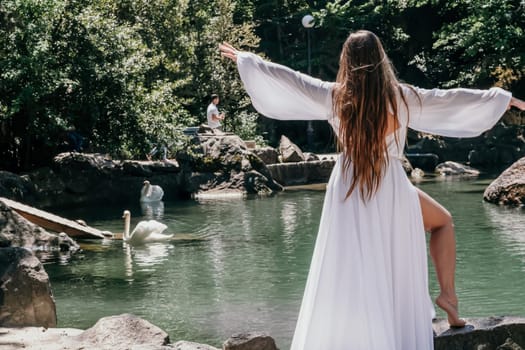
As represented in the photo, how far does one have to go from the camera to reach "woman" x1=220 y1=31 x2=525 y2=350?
431 cm

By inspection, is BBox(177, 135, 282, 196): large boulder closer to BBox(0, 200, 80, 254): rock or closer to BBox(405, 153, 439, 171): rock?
BBox(405, 153, 439, 171): rock

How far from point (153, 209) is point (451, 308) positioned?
14.8 metres

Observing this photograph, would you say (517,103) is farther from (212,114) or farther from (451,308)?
(212,114)

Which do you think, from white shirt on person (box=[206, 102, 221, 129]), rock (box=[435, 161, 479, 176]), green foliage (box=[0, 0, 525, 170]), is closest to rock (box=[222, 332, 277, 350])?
green foliage (box=[0, 0, 525, 170])

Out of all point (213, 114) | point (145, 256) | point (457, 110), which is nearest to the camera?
point (457, 110)

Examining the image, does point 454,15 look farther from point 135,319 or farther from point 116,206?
point 135,319

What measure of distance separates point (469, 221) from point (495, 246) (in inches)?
116

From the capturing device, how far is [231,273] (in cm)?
1127

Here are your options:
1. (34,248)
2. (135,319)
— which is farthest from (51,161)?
(135,319)

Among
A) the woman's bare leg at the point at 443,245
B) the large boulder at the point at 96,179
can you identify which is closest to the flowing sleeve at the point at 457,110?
the woman's bare leg at the point at 443,245

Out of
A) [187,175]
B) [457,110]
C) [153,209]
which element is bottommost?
[153,209]

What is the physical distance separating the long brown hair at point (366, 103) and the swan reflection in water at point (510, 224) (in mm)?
7659

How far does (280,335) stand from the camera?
7.92 metres

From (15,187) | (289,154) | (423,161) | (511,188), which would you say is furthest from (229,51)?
(423,161)
